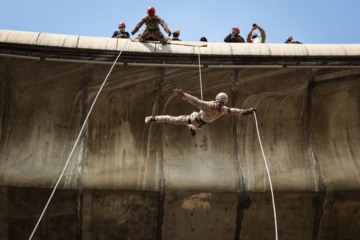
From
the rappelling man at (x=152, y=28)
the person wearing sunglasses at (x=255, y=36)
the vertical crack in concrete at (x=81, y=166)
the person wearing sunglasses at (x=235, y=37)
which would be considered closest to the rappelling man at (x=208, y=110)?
the rappelling man at (x=152, y=28)

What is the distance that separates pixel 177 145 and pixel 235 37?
10.8 ft

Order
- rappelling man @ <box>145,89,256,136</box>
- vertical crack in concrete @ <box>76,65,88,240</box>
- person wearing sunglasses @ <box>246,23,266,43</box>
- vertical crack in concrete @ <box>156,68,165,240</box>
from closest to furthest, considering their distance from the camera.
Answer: rappelling man @ <box>145,89,256,136</box>, vertical crack in concrete @ <box>76,65,88,240</box>, vertical crack in concrete @ <box>156,68,165,240</box>, person wearing sunglasses @ <box>246,23,266,43</box>

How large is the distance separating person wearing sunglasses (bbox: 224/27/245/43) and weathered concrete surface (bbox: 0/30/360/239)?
3.74 ft

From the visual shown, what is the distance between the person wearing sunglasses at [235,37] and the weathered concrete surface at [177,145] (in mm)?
1141

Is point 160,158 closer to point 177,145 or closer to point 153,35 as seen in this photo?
point 177,145

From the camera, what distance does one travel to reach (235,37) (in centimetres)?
969

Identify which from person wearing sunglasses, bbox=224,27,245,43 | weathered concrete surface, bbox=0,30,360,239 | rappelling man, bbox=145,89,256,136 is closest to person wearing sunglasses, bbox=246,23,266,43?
person wearing sunglasses, bbox=224,27,245,43

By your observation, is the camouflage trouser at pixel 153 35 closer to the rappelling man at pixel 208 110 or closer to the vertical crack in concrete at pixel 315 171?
the rappelling man at pixel 208 110

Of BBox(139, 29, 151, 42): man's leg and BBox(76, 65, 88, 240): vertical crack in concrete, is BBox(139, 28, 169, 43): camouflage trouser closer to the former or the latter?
BBox(139, 29, 151, 42): man's leg

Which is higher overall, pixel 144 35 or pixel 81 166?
pixel 144 35

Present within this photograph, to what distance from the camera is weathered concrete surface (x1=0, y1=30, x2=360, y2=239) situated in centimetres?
852

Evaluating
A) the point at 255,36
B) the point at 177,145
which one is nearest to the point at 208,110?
the point at 177,145

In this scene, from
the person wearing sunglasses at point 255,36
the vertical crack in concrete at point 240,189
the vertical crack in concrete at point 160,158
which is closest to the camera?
the vertical crack in concrete at point 160,158

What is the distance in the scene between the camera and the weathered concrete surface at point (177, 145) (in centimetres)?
852
